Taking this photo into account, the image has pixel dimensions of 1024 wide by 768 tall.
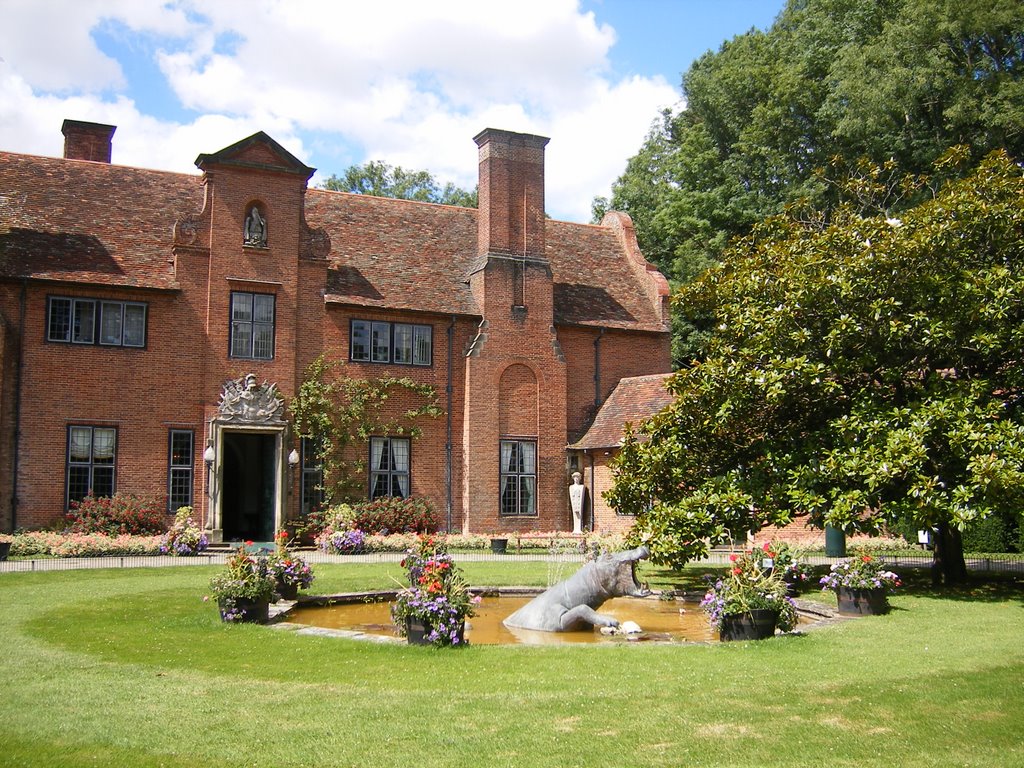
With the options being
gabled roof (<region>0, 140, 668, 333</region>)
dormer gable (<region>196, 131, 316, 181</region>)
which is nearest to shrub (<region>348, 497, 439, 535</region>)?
gabled roof (<region>0, 140, 668, 333</region>)

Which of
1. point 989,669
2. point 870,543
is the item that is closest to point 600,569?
point 989,669

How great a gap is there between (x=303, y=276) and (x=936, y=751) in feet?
77.4

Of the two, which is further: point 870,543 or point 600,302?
point 600,302

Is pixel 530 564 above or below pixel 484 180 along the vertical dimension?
below

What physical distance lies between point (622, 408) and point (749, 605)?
1865 cm

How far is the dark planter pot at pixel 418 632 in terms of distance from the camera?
452 inches

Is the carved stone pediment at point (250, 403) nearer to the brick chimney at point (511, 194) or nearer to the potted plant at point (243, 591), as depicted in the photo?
the brick chimney at point (511, 194)

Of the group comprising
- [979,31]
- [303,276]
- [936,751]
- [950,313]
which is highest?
[979,31]

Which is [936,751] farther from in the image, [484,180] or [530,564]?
[484,180]

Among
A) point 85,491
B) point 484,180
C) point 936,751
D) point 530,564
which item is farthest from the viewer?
point 484,180

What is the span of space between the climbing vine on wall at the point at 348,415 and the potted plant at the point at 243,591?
46.2ft

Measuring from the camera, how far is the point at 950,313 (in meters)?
15.9

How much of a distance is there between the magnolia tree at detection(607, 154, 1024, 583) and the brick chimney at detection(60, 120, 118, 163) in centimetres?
2125

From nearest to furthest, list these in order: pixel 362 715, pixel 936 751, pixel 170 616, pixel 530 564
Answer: pixel 936 751 < pixel 362 715 < pixel 170 616 < pixel 530 564
